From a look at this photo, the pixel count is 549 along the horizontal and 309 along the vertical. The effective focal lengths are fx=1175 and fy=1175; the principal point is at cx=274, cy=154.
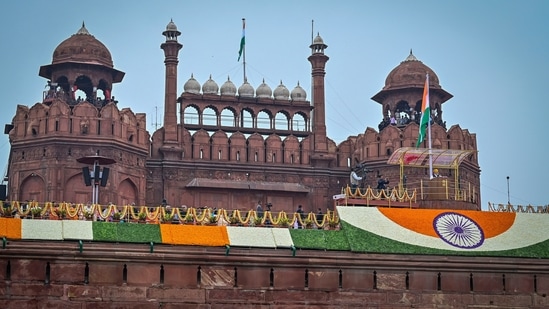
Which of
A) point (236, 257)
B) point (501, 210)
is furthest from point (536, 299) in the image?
point (236, 257)

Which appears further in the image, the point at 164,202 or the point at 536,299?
the point at 164,202

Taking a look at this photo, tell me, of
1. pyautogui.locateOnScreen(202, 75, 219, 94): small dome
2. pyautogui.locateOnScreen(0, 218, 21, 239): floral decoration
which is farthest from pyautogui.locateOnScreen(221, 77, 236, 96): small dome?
pyautogui.locateOnScreen(0, 218, 21, 239): floral decoration

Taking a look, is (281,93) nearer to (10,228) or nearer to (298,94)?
(298,94)

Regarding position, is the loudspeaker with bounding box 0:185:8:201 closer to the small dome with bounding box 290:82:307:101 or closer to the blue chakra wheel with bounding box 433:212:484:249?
the small dome with bounding box 290:82:307:101

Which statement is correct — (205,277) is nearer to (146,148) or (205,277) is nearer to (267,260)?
(267,260)

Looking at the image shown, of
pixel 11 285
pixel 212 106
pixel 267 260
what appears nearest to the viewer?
pixel 11 285

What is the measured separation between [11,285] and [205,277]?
5.93 metres

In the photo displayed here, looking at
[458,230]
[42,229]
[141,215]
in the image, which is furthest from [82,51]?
[458,230]

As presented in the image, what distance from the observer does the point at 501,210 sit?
43250 mm

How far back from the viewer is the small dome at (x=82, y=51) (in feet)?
157

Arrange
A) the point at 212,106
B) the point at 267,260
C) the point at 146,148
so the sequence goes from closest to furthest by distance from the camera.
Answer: the point at 267,260 < the point at 146,148 < the point at 212,106

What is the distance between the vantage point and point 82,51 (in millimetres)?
48000

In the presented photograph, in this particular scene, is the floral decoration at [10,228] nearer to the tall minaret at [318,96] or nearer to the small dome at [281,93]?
the tall minaret at [318,96]

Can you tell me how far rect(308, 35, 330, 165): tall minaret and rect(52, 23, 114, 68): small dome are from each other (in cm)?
886
